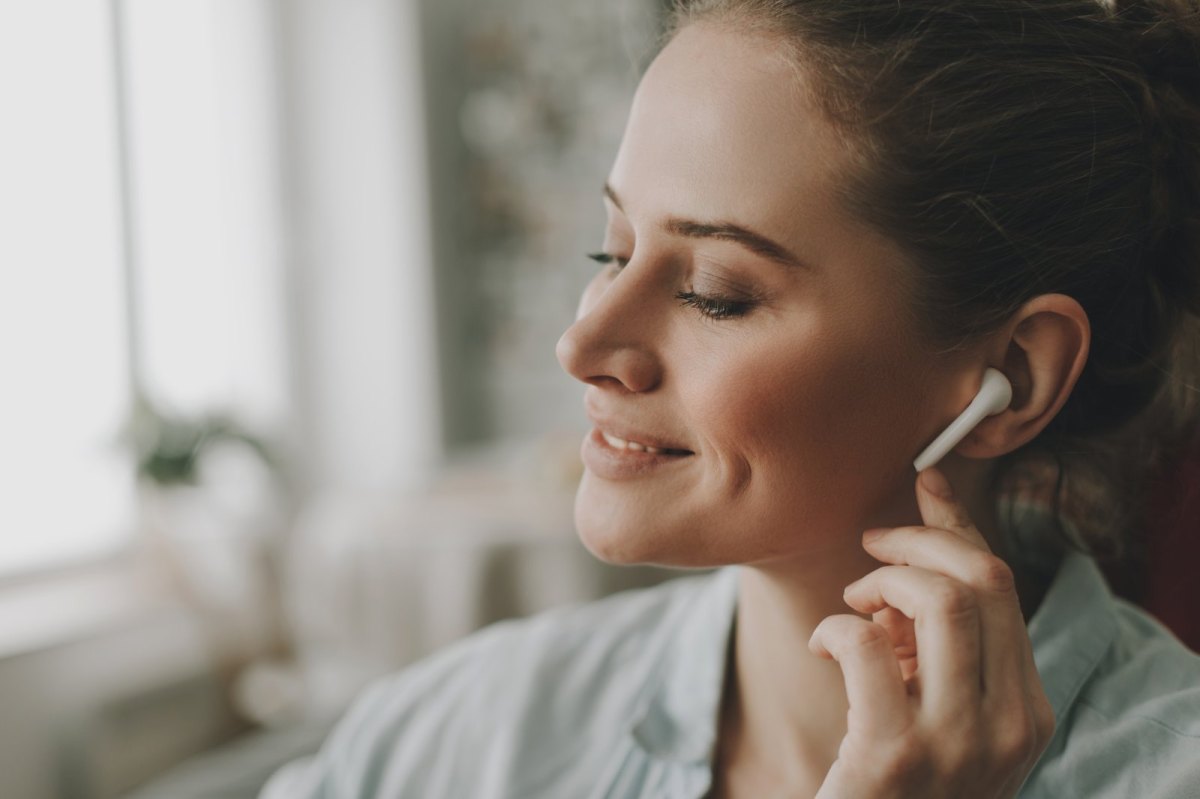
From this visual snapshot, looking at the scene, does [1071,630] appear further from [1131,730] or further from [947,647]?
[947,647]

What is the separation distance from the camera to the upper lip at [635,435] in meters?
0.97

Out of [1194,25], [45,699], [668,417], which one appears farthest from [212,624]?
[1194,25]

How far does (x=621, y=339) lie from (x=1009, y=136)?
36 centimetres

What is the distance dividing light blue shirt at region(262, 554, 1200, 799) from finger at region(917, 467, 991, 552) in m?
0.17

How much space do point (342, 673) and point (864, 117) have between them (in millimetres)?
1915

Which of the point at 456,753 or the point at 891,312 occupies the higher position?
the point at 891,312

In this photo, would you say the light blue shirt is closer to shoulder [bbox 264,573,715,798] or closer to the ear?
shoulder [bbox 264,573,715,798]

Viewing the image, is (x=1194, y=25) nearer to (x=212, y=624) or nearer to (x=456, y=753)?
(x=456, y=753)

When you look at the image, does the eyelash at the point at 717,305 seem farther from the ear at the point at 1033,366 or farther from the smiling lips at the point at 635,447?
the ear at the point at 1033,366

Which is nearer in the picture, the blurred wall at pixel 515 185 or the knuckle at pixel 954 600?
the knuckle at pixel 954 600

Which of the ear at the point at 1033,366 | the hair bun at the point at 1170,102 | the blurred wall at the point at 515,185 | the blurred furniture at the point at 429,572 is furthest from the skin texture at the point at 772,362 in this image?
the blurred wall at the point at 515,185

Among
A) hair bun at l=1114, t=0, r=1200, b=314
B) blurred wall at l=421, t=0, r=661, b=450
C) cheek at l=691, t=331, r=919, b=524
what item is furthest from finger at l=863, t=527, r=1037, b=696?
blurred wall at l=421, t=0, r=661, b=450

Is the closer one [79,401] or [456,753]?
[456,753]

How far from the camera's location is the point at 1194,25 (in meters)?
0.96
